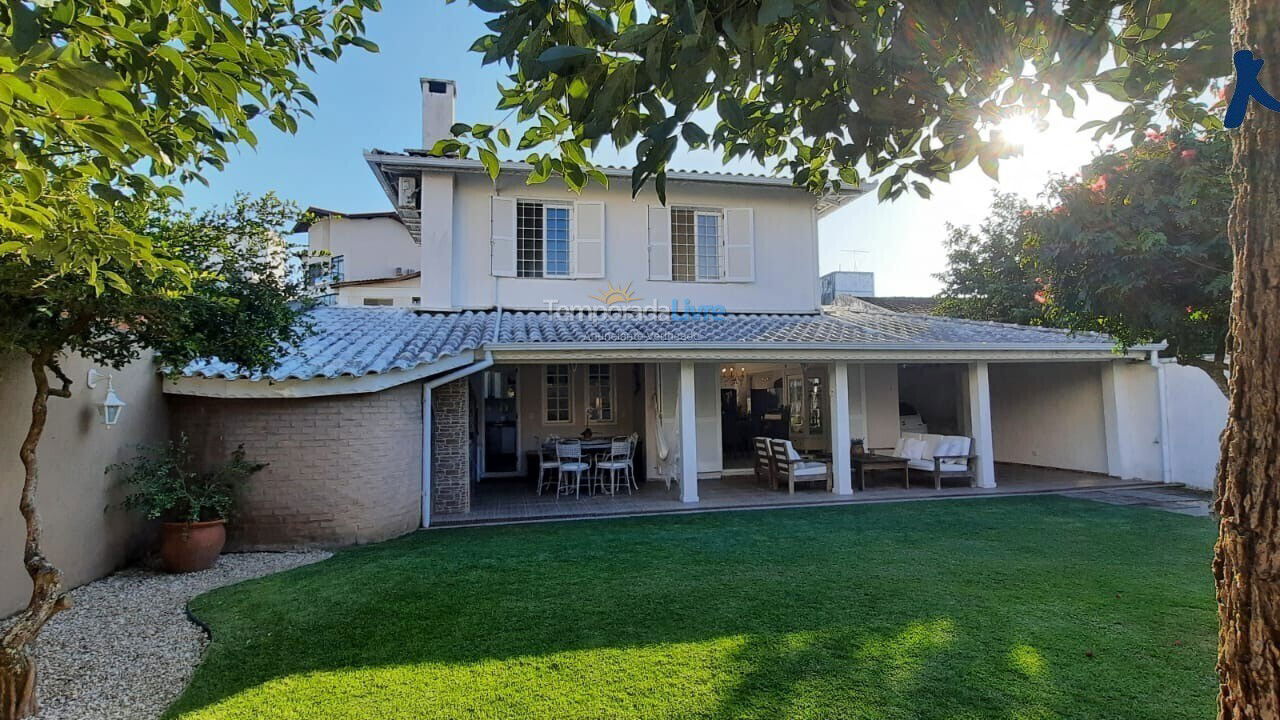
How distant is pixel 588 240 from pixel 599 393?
353 cm

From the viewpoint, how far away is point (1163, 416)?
11.5 m

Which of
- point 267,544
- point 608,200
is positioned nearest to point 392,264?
point 608,200

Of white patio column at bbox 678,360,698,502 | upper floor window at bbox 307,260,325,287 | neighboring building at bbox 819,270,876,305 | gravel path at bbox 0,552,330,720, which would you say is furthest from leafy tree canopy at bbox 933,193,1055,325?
gravel path at bbox 0,552,330,720

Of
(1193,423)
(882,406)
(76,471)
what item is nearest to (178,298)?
(76,471)

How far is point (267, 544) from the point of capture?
759 cm

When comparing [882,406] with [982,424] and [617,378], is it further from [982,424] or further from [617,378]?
[617,378]

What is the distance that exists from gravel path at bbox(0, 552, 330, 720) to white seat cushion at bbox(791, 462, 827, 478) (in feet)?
26.4

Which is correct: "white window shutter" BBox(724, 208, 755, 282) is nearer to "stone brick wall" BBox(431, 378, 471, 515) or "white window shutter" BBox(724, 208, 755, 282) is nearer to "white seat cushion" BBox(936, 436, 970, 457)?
"white seat cushion" BBox(936, 436, 970, 457)

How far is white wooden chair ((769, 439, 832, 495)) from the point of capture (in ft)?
36.3

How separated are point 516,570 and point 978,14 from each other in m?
5.98

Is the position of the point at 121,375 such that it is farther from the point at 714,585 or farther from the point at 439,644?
the point at 714,585

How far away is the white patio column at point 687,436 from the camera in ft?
34.0

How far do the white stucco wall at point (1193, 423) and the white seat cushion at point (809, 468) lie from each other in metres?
6.34
